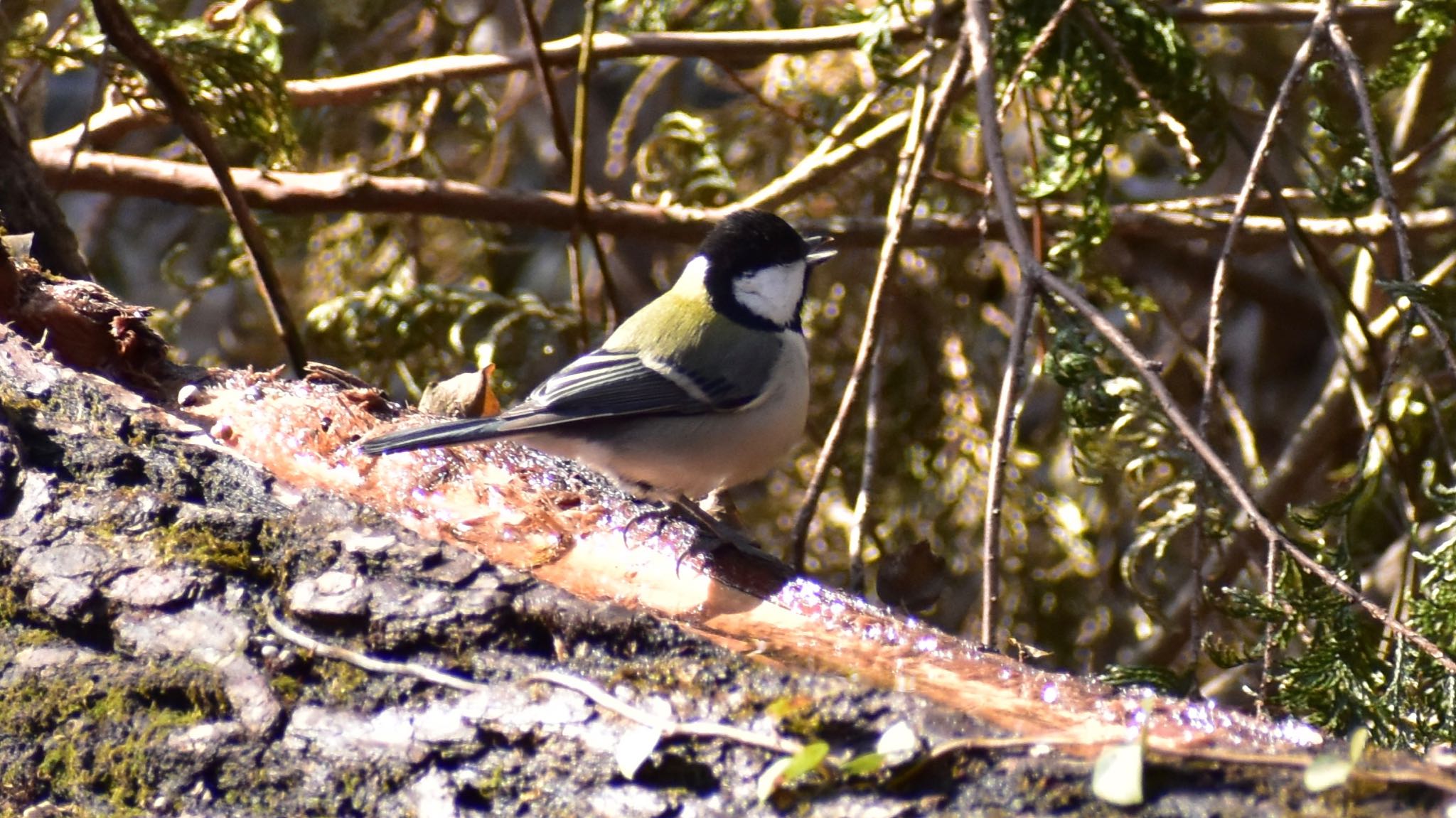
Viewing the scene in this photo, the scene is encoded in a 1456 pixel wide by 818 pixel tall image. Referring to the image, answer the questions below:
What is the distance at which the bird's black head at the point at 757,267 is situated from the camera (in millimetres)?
2953

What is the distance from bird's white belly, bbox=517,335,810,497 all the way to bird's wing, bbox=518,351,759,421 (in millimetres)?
33

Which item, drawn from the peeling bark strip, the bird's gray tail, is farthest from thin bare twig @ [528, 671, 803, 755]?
the bird's gray tail

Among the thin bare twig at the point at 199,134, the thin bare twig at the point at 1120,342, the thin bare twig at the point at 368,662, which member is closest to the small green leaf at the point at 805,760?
the thin bare twig at the point at 368,662

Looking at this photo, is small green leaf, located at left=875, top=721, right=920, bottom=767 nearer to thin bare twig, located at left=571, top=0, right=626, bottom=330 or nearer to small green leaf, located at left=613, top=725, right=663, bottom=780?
small green leaf, located at left=613, top=725, right=663, bottom=780

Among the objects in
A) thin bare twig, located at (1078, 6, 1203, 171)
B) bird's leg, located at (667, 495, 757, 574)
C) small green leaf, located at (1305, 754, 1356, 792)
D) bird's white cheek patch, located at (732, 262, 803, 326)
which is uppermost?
thin bare twig, located at (1078, 6, 1203, 171)

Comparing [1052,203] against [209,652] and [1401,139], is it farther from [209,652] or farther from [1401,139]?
[209,652]

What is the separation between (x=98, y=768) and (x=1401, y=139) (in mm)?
3718

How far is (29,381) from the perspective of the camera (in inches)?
76.9

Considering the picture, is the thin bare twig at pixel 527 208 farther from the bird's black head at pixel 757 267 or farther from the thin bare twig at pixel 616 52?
the bird's black head at pixel 757 267

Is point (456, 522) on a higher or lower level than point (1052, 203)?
lower

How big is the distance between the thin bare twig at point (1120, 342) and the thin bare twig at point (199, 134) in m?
1.71

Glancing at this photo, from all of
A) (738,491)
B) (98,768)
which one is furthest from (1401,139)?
(98,768)

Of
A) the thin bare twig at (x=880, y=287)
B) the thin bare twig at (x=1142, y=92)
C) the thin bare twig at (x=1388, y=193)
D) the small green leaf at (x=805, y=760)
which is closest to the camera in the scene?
the small green leaf at (x=805, y=760)

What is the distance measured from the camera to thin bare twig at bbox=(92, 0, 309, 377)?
8.48 ft
